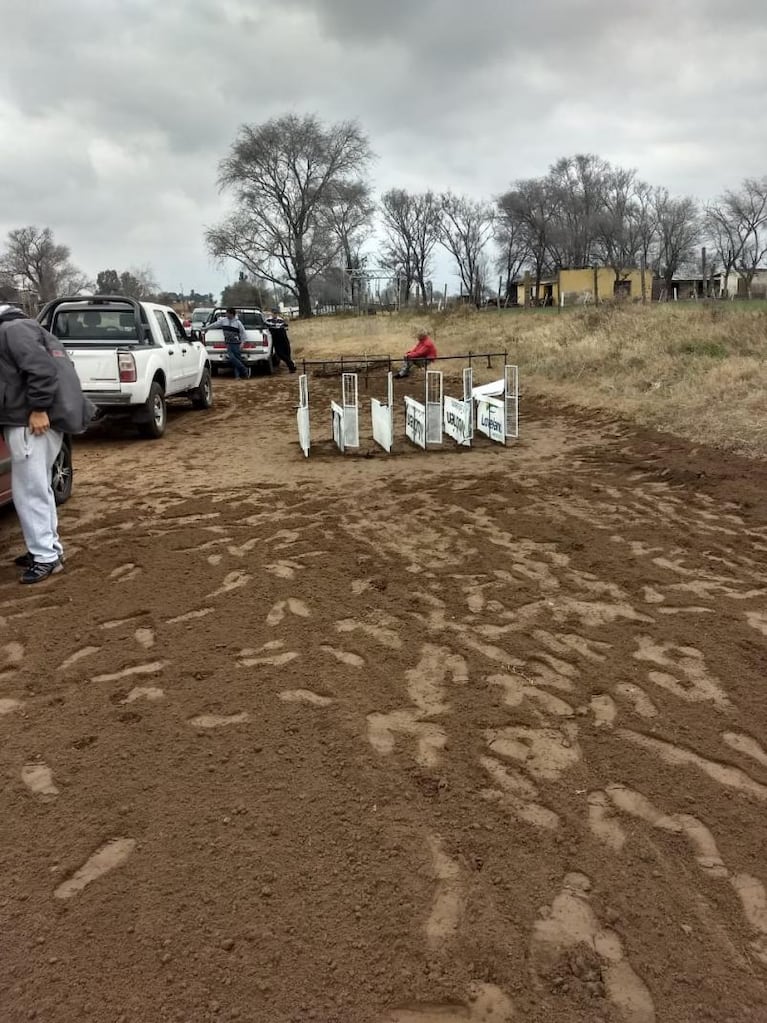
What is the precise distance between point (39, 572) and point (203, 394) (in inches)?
357

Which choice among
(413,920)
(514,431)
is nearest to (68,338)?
(514,431)

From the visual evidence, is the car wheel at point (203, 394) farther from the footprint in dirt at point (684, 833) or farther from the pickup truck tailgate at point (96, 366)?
the footprint in dirt at point (684, 833)

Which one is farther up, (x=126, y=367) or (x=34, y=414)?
(x=126, y=367)

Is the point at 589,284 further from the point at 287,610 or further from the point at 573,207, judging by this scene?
the point at 287,610

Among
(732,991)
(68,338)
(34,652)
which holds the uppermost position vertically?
(68,338)

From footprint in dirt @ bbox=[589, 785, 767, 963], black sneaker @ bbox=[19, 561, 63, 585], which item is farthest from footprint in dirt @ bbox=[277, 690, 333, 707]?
black sneaker @ bbox=[19, 561, 63, 585]

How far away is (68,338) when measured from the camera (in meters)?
10.0

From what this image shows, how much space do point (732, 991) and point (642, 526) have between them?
174 inches

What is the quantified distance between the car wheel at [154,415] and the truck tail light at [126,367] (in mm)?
495

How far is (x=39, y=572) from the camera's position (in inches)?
192

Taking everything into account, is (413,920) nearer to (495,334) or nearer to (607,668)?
(607,668)

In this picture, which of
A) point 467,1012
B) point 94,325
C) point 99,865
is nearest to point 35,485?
point 99,865

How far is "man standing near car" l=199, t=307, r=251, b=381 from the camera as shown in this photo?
1797cm

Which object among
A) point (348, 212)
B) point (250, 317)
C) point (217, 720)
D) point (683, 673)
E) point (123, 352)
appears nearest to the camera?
point (217, 720)
